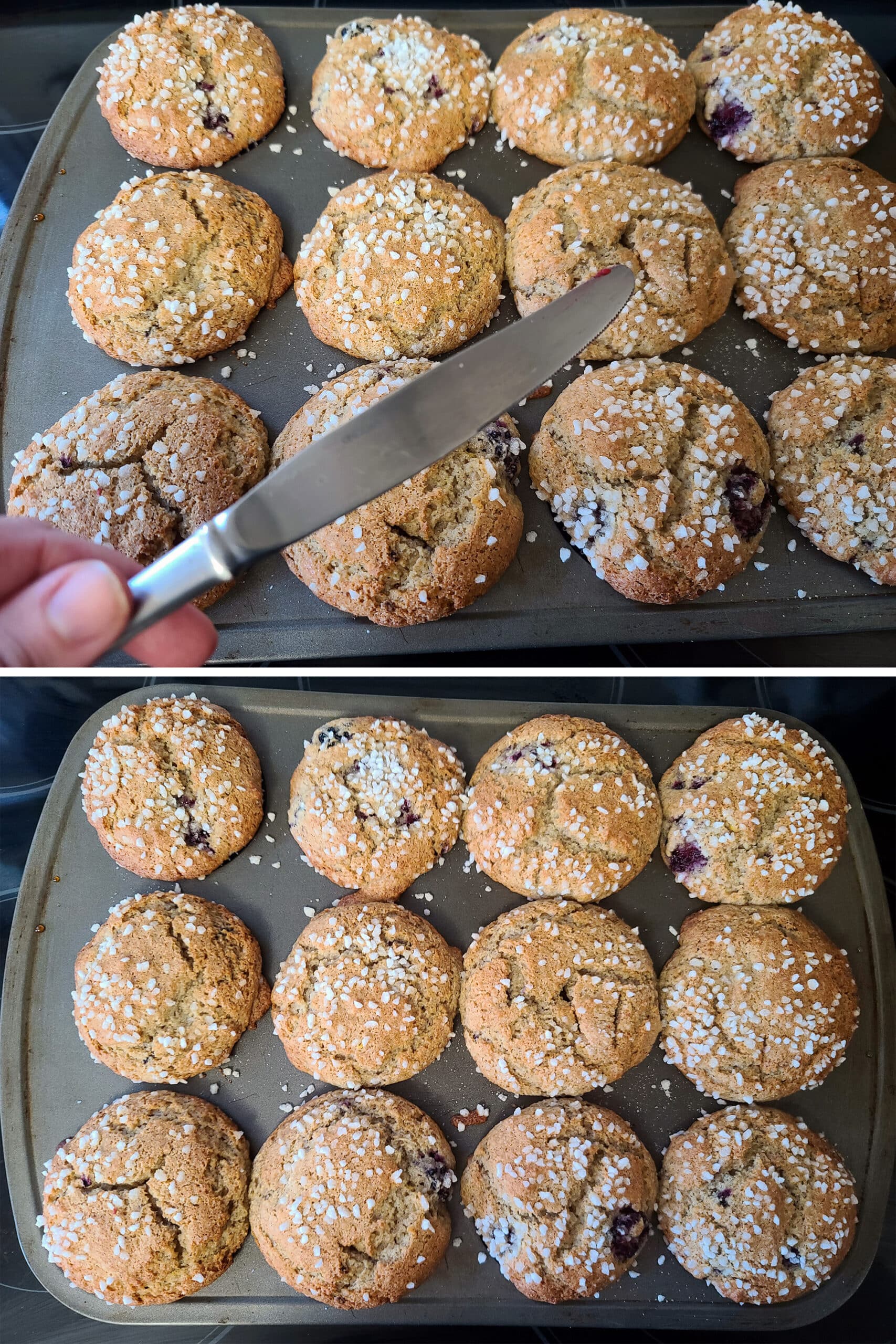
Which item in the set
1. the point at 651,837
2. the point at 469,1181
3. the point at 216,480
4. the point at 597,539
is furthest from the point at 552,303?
the point at 469,1181

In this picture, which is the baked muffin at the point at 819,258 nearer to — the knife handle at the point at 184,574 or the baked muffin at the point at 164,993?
the knife handle at the point at 184,574

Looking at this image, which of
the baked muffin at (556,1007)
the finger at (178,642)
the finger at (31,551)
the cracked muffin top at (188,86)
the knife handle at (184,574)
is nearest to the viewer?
the knife handle at (184,574)

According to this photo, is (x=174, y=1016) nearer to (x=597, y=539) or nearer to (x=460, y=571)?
(x=460, y=571)

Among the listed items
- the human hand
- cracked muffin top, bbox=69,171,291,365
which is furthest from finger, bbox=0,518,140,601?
cracked muffin top, bbox=69,171,291,365

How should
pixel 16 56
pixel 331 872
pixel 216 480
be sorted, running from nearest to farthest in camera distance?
pixel 216 480 → pixel 331 872 → pixel 16 56

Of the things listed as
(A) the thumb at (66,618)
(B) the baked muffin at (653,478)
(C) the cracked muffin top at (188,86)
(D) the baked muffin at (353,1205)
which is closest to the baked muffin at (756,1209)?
(D) the baked muffin at (353,1205)

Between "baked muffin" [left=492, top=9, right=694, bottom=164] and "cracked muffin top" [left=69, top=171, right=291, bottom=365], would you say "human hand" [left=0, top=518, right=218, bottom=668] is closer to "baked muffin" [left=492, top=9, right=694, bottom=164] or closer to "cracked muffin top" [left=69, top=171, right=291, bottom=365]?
"cracked muffin top" [left=69, top=171, right=291, bottom=365]
